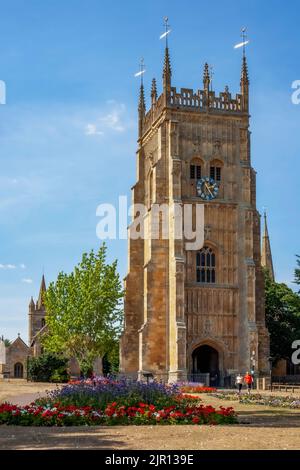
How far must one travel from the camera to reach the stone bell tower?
6056cm

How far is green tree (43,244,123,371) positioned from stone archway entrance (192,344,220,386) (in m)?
7.12

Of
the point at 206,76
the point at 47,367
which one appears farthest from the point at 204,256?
the point at 47,367

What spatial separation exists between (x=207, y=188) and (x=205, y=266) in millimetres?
6210

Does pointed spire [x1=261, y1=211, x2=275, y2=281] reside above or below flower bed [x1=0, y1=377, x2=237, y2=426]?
above

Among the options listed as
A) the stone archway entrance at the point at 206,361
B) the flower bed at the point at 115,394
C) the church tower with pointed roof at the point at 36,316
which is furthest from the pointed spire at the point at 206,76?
the church tower with pointed roof at the point at 36,316

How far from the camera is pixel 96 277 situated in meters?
66.1

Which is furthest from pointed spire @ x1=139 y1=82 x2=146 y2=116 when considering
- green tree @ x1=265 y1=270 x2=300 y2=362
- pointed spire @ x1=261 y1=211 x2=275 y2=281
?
pointed spire @ x1=261 y1=211 x2=275 y2=281

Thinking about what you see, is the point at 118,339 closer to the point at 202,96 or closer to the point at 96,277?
the point at 96,277

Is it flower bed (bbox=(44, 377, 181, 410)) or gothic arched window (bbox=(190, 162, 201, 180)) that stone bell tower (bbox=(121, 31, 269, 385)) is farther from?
flower bed (bbox=(44, 377, 181, 410))

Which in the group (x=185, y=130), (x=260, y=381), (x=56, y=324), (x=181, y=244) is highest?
(x=185, y=130)

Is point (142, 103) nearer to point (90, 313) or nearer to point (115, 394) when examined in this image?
point (90, 313)

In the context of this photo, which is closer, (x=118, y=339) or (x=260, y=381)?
(x=260, y=381)

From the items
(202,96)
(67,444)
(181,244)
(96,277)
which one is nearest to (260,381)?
(181,244)
